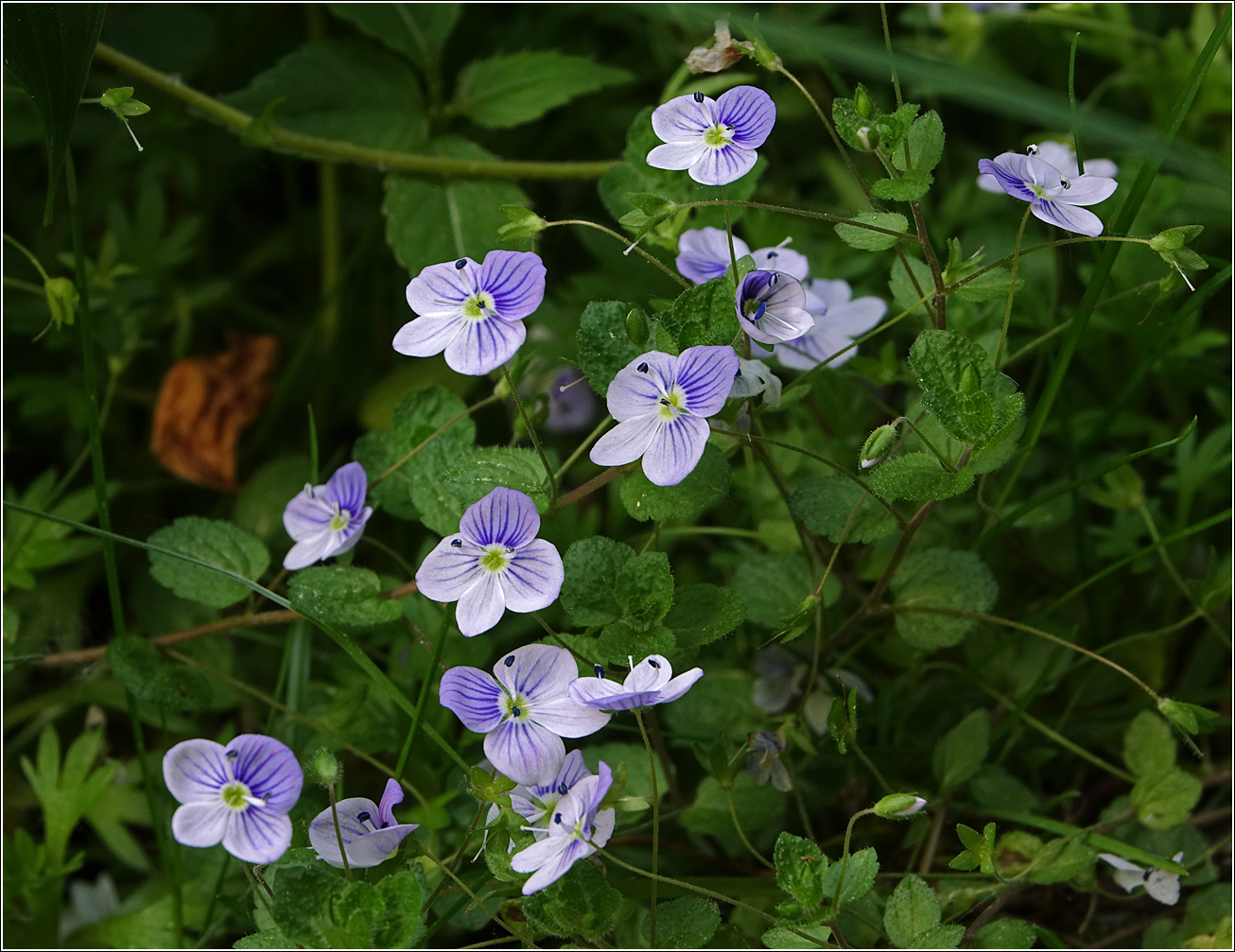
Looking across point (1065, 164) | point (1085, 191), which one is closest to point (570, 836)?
point (1085, 191)

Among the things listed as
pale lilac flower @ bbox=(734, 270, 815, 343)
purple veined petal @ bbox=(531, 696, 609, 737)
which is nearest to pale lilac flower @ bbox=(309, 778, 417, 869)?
purple veined petal @ bbox=(531, 696, 609, 737)

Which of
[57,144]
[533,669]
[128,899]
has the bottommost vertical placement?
[128,899]

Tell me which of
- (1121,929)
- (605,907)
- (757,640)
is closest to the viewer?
(605,907)

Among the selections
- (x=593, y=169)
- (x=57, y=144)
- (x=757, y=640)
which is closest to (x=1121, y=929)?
(x=757, y=640)

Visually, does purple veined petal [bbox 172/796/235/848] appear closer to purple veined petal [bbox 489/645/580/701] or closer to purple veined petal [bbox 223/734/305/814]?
purple veined petal [bbox 223/734/305/814]

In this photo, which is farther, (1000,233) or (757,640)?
(1000,233)

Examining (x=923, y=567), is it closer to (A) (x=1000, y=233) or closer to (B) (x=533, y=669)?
(B) (x=533, y=669)

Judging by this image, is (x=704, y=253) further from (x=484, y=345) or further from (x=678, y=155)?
(x=484, y=345)
